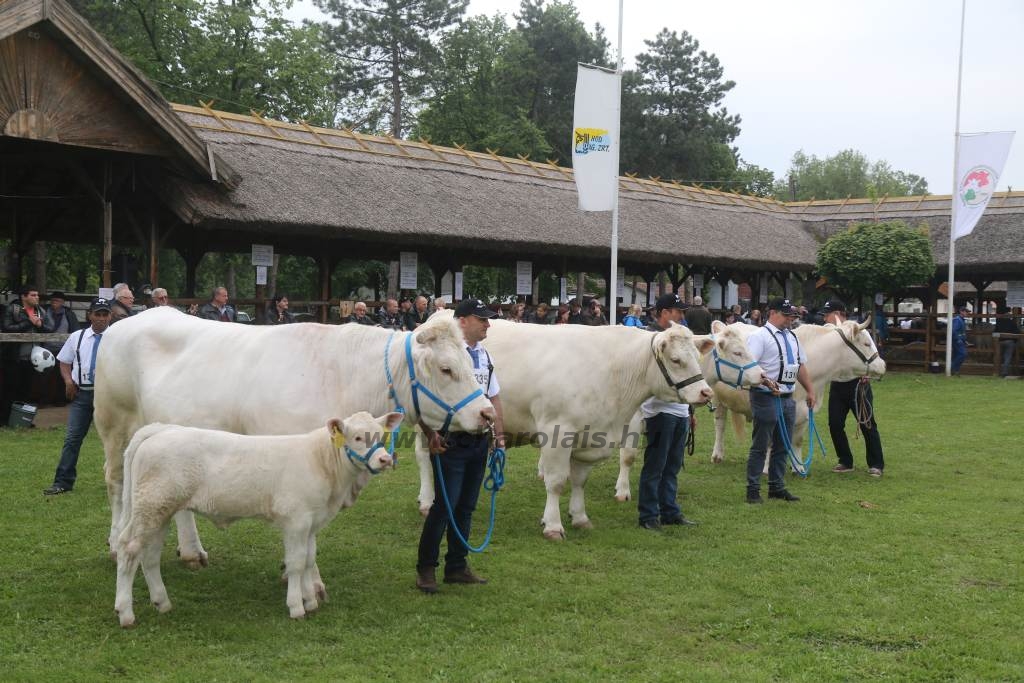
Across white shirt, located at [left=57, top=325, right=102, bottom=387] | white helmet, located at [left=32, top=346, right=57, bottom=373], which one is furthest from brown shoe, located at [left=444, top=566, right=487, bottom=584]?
white helmet, located at [left=32, top=346, right=57, bottom=373]

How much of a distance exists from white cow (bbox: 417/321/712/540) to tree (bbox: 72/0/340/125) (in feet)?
93.3

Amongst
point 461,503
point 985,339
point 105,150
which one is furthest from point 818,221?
point 461,503

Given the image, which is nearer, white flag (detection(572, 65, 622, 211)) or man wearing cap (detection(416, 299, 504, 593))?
man wearing cap (detection(416, 299, 504, 593))

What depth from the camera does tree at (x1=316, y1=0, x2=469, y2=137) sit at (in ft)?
170

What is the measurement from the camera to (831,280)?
26766 millimetres

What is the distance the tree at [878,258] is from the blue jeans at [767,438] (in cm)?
1704

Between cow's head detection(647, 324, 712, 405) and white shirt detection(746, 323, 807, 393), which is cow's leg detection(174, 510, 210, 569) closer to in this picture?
cow's head detection(647, 324, 712, 405)

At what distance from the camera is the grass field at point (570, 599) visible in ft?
17.3

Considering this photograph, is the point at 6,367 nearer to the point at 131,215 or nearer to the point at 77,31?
the point at 131,215

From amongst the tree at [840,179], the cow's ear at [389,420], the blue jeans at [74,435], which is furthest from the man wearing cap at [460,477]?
the tree at [840,179]

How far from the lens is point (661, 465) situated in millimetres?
8578

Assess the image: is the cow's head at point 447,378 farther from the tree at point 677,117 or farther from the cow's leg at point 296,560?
the tree at point 677,117

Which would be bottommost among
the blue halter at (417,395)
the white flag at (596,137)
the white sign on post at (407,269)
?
the blue halter at (417,395)

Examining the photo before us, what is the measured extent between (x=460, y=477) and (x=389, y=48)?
49.3 metres
